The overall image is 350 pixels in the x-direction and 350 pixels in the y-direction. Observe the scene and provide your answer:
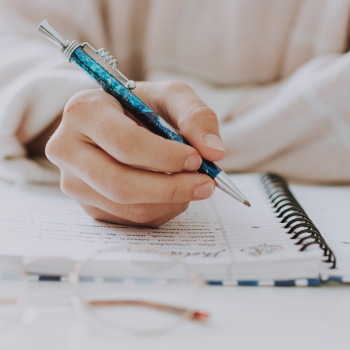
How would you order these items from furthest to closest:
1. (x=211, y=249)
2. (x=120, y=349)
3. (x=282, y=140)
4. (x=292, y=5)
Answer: (x=292, y=5)
(x=282, y=140)
(x=211, y=249)
(x=120, y=349)

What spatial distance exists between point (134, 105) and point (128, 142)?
0.06 m

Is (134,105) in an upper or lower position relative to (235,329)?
upper

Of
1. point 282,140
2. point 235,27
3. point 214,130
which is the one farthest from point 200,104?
point 235,27

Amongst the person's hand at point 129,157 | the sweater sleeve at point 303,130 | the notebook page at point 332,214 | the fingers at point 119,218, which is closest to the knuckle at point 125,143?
the person's hand at point 129,157

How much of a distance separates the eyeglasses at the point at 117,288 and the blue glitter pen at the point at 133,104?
3.7 inches

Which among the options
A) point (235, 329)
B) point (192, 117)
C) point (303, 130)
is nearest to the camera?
point (235, 329)

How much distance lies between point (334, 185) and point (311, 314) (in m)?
0.39

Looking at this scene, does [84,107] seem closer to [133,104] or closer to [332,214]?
[133,104]

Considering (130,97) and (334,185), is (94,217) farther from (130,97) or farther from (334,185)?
(334,185)

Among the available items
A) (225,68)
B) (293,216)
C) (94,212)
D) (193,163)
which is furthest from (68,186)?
(225,68)

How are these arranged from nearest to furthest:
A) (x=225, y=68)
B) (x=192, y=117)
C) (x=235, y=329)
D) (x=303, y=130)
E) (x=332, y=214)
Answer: (x=235, y=329)
(x=192, y=117)
(x=332, y=214)
(x=303, y=130)
(x=225, y=68)

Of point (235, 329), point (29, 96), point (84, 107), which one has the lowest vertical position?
point (235, 329)

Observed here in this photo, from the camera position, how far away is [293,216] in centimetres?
42

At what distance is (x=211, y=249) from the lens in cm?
33
